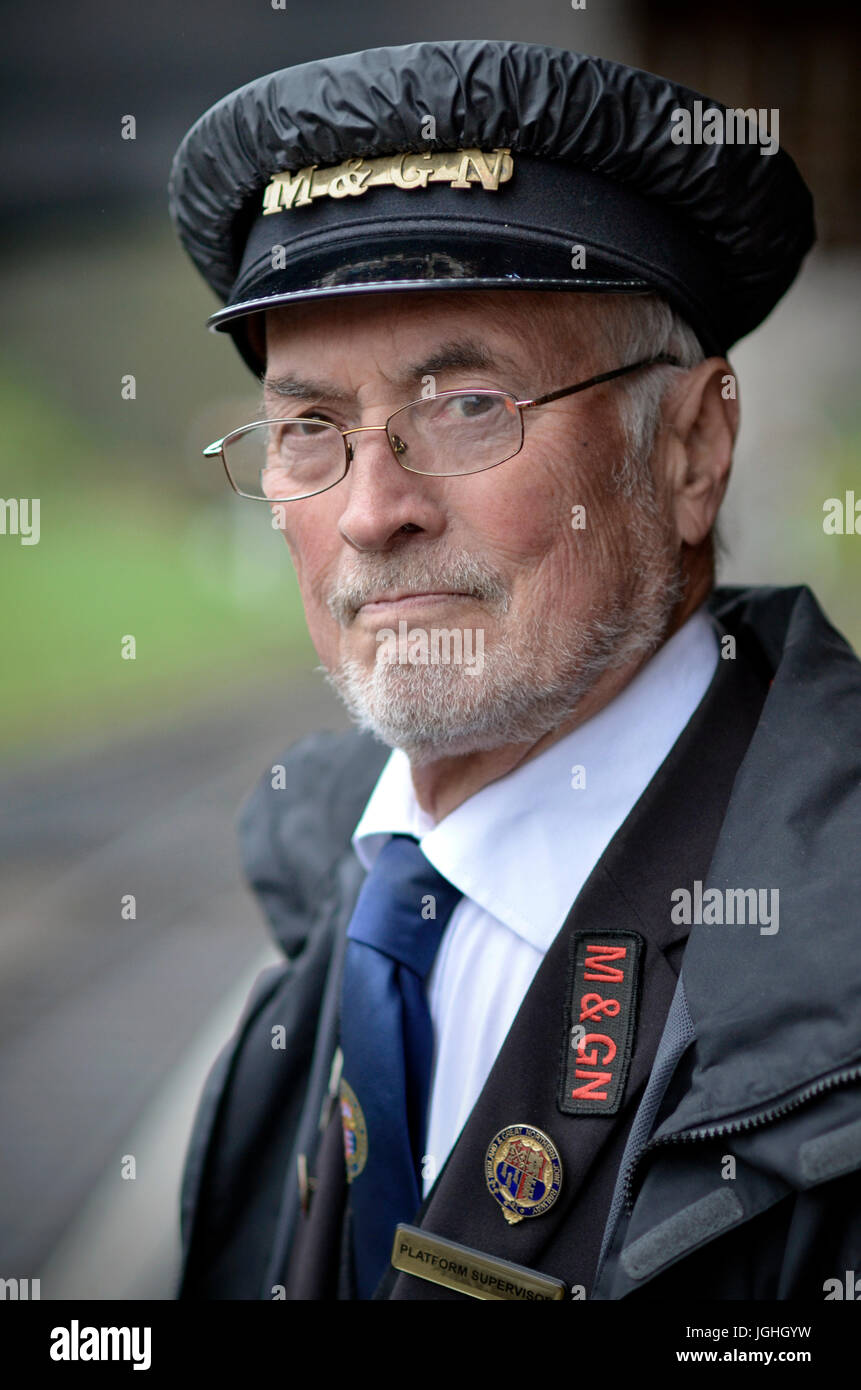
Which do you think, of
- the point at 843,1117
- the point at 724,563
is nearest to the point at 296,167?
the point at 724,563

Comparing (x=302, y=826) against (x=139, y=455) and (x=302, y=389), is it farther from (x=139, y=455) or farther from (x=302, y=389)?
(x=139, y=455)

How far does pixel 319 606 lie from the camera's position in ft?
5.48

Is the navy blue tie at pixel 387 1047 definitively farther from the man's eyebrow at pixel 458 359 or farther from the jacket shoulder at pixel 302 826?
the man's eyebrow at pixel 458 359

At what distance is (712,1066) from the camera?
116 cm

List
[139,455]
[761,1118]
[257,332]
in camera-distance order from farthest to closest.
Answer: [139,455]
[257,332]
[761,1118]

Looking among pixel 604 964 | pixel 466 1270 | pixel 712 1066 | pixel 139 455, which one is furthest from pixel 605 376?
pixel 139 455

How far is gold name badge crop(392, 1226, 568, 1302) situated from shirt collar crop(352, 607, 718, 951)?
367 mm

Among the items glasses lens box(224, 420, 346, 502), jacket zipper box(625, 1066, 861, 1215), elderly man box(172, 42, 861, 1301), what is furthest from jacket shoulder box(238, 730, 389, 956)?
jacket zipper box(625, 1066, 861, 1215)

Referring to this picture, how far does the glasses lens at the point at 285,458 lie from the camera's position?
158 cm

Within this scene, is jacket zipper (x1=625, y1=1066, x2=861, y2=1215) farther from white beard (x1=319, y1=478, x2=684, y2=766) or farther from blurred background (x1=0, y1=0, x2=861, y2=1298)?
blurred background (x1=0, y1=0, x2=861, y2=1298)

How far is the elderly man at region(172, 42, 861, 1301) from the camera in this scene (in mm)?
1297

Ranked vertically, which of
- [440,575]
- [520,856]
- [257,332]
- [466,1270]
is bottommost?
[466,1270]

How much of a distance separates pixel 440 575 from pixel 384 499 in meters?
0.12
